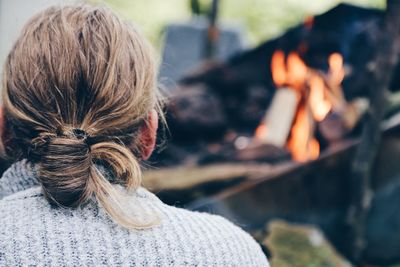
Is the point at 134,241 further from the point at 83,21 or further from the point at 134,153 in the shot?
the point at 83,21

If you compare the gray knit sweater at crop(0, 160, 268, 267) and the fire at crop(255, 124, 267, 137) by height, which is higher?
the gray knit sweater at crop(0, 160, 268, 267)

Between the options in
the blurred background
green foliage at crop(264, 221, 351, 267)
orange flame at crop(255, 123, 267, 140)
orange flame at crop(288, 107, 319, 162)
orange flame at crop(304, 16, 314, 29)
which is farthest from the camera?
orange flame at crop(304, 16, 314, 29)

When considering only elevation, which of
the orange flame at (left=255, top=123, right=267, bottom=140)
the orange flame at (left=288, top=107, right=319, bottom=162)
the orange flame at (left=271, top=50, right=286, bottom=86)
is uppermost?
the orange flame at (left=271, top=50, right=286, bottom=86)

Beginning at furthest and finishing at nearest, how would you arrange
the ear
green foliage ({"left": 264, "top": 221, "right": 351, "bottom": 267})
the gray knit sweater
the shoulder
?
green foliage ({"left": 264, "top": 221, "right": 351, "bottom": 267}) → the ear → the shoulder → the gray knit sweater

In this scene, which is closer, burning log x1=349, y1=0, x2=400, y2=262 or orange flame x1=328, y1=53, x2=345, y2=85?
burning log x1=349, y1=0, x2=400, y2=262

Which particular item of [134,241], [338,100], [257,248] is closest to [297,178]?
[338,100]

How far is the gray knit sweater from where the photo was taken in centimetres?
128

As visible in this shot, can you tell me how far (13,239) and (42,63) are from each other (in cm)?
38

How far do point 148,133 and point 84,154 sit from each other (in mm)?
232

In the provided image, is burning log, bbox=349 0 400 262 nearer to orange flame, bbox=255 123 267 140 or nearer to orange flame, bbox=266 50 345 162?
→ orange flame, bbox=266 50 345 162

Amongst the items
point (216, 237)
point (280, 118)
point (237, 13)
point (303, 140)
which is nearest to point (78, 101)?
point (216, 237)

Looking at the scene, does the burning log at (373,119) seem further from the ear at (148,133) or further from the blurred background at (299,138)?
the ear at (148,133)

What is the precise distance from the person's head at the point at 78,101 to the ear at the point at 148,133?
82 mm

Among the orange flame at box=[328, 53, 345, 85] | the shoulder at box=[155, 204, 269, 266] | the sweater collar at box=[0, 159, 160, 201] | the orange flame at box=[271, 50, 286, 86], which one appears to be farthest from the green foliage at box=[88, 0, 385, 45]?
the shoulder at box=[155, 204, 269, 266]
